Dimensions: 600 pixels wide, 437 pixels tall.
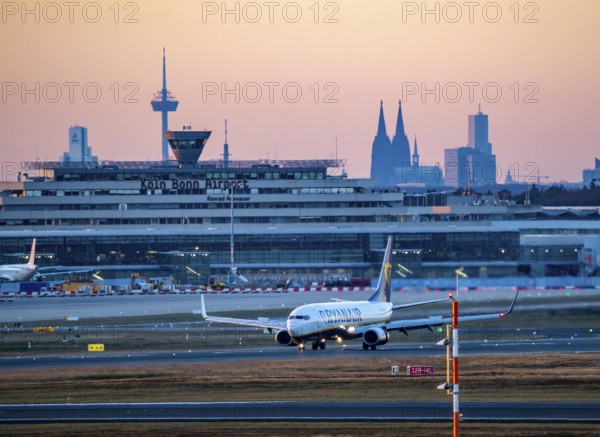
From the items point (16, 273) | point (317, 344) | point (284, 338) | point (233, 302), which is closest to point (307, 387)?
point (284, 338)

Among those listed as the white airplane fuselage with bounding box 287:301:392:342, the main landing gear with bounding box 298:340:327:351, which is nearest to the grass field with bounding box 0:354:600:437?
the white airplane fuselage with bounding box 287:301:392:342

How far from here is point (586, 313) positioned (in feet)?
338

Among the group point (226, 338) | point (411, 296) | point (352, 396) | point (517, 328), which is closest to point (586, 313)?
point (517, 328)

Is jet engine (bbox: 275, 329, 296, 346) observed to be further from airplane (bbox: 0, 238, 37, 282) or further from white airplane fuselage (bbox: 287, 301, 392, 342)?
airplane (bbox: 0, 238, 37, 282)

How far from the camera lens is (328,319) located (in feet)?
270

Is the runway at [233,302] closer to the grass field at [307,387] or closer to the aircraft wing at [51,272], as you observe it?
the aircraft wing at [51,272]

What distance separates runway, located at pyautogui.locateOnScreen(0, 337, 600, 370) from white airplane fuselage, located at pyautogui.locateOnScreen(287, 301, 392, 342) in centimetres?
111

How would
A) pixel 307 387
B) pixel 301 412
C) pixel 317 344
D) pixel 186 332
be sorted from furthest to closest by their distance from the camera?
pixel 186 332
pixel 317 344
pixel 307 387
pixel 301 412

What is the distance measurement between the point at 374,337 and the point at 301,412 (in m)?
25.6

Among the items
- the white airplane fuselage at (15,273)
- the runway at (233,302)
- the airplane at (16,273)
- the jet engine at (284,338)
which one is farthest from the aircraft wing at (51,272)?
the jet engine at (284,338)

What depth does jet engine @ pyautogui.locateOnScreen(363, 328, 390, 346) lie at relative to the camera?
268 feet

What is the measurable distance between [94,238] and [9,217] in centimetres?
3631

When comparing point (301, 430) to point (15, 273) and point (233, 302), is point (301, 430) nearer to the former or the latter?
point (233, 302)

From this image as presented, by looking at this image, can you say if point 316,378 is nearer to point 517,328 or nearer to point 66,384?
point 66,384
